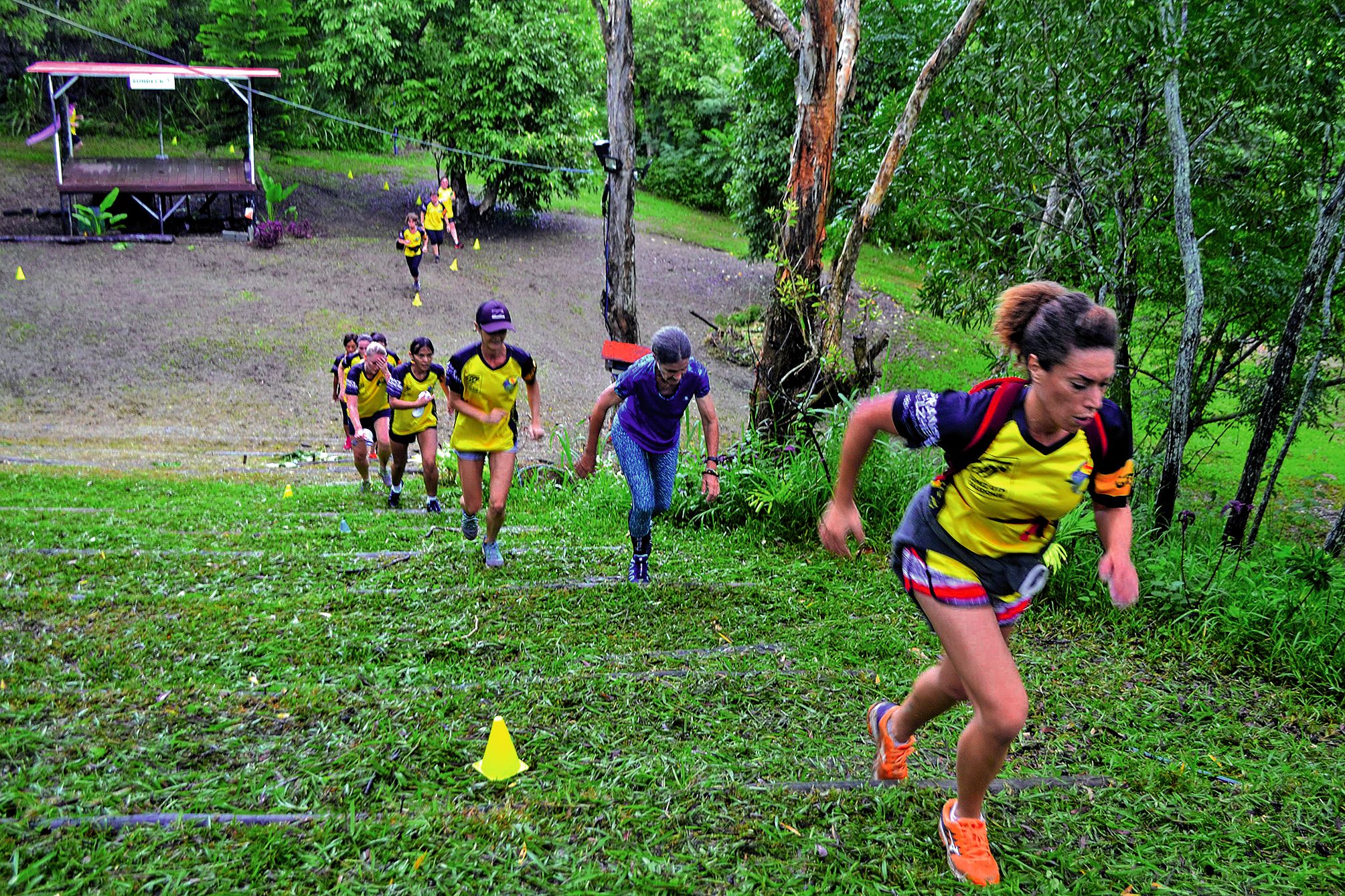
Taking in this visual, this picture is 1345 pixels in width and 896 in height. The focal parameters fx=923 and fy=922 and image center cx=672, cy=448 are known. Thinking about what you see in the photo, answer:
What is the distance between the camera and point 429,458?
7902 millimetres

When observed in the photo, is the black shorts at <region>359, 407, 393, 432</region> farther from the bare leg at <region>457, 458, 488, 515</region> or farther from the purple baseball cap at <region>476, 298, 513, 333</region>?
the purple baseball cap at <region>476, 298, 513, 333</region>

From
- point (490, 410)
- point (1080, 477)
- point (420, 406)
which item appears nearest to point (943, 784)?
point (1080, 477)

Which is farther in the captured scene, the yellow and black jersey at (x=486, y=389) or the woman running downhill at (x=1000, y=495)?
the yellow and black jersey at (x=486, y=389)

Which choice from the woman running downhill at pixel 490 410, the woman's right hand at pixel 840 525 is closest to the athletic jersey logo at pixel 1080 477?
the woman's right hand at pixel 840 525

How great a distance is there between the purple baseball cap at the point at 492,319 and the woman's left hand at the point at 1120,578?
4024 mm

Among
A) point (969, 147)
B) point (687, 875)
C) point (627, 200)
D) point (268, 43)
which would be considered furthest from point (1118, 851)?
point (268, 43)

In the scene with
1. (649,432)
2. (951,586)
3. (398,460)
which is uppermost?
(951,586)

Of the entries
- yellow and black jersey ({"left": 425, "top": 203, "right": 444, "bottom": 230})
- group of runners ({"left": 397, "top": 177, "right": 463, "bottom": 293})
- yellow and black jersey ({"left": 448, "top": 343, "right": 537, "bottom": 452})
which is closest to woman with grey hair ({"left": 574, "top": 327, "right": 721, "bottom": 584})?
yellow and black jersey ({"left": 448, "top": 343, "right": 537, "bottom": 452})

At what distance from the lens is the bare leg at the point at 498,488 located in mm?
6133

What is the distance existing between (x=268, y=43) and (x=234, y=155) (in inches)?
149

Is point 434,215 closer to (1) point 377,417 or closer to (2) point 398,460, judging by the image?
(1) point 377,417

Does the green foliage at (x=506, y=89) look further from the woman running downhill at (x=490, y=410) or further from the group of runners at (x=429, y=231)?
the woman running downhill at (x=490, y=410)

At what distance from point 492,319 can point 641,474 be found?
1.41 meters

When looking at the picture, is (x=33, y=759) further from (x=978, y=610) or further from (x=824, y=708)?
(x=978, y=610)
